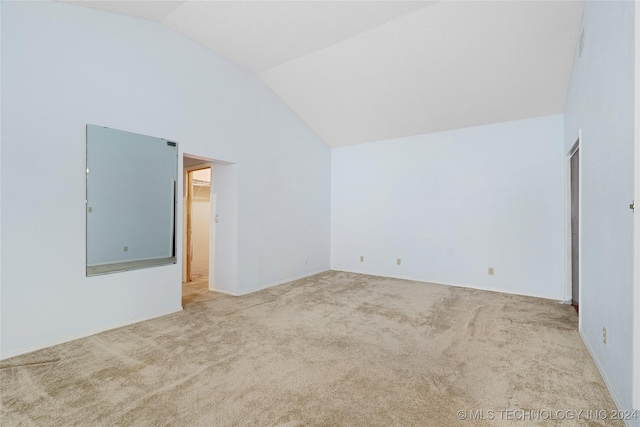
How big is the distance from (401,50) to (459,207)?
8.59 ft

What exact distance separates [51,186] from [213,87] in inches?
83.3

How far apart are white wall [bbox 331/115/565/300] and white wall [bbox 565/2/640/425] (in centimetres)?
156

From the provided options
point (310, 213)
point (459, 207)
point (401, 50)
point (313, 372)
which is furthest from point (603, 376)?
point (310, 213)

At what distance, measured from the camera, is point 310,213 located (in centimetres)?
567

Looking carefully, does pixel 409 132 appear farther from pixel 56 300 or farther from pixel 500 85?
pixel 56 300

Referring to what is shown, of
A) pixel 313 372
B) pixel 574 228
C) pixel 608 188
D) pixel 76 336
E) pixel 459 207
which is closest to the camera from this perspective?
pixel 608 188

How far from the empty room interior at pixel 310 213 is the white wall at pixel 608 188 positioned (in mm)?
26

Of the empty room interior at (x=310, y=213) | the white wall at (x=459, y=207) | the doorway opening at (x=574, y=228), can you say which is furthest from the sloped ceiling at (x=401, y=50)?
the doorway opening at (x=574, y=228)

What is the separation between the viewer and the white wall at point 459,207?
423 centimetres

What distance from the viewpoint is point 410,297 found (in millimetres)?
4188

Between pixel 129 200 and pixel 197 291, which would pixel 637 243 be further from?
pixel 197 291

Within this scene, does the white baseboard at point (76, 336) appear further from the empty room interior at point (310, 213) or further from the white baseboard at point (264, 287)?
the white baseboard at point (264, 287)

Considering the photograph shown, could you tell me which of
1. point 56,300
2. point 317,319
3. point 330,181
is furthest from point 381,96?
point 56,300

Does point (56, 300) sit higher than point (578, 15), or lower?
lower
